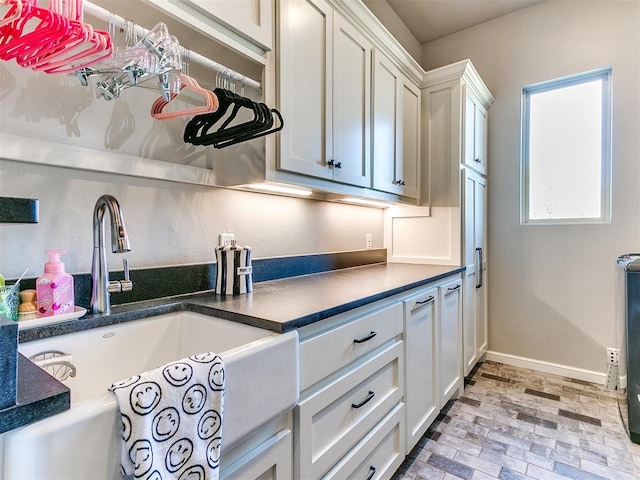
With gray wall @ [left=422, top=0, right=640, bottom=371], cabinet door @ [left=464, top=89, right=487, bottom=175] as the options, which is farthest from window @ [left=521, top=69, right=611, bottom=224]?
cabinet door @ [left=464, top=89, right=487, bottom=175]

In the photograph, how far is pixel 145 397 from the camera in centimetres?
56

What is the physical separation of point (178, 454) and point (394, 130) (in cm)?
200

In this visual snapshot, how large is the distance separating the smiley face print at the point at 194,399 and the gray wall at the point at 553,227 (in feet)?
9.64

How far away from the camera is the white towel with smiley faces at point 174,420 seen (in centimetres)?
54

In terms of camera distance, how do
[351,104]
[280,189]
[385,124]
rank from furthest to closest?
[385,124], [351,104], [280,189]

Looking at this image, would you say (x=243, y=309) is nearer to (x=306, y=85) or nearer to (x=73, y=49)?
(x=73, y=49)

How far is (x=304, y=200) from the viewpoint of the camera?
1943 millimetres

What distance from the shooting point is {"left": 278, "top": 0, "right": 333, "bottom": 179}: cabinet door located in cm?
133

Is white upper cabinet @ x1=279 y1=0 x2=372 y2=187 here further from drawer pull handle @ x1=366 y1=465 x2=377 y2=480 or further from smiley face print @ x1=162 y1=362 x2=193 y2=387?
drawer pull handle @ x1=366 y1=465 x2=377 y2=480

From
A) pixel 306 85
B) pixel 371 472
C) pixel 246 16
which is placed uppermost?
pixel 246 16

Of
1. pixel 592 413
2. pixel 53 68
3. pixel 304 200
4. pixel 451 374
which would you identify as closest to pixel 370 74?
pixel 304 200

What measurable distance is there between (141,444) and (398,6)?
3.26m

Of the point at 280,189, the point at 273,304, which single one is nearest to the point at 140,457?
the point at 273,304

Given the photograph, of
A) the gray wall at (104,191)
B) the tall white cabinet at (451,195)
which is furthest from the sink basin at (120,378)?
the tall white cabinet at (451,195)
